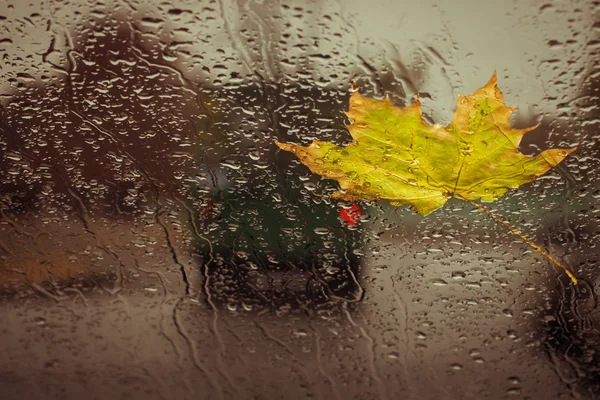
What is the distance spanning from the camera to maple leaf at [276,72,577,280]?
0.59m

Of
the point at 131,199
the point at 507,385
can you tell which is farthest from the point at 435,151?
the point at 131,199

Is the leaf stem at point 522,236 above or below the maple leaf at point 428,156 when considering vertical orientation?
below

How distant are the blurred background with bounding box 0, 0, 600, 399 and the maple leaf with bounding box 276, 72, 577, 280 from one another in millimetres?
23

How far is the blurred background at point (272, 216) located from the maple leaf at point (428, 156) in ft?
0.07

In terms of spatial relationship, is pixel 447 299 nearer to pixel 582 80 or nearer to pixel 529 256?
pixel 529 256

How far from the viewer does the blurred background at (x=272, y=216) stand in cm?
50

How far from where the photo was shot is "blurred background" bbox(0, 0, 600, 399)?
50 cm

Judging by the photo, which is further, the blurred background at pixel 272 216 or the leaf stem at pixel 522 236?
the leaf stem at pixel 522 236

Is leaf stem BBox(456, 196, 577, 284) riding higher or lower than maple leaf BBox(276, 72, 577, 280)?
lower

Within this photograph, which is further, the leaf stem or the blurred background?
the leaf stem

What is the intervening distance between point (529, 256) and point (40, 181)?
2.34ft

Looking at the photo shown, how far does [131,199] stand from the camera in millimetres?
664

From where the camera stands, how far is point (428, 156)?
614 millimetres

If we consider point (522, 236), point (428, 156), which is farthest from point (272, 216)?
point (522, 236)
